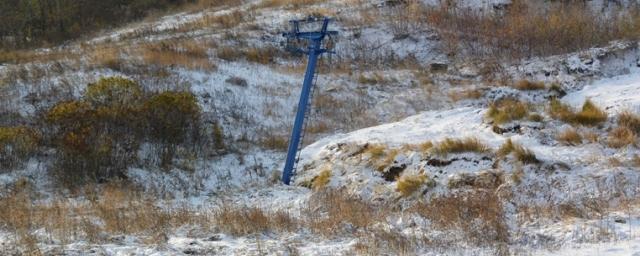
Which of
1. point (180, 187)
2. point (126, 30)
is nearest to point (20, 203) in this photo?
point (180, 187)

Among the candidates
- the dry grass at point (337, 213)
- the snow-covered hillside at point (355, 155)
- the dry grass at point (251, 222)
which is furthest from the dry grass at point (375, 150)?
the dry grass at point (251, 222)

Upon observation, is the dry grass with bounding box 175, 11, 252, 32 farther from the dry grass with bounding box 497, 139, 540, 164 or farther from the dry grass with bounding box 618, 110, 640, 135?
the dry grass with bounding box 618, 110, 640, 135

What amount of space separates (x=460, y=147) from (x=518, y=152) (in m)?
0.99

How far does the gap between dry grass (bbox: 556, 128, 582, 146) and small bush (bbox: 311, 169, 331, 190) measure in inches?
152

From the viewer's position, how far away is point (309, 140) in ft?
43.7

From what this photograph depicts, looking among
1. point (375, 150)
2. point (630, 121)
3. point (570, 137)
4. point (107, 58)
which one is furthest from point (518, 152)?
point (107, 58)

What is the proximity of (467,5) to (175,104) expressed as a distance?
40.8 feet

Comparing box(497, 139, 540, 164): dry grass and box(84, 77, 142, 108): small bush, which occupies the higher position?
box(84, 77, 142, 108): small bush

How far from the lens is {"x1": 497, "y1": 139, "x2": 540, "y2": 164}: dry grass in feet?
28.8

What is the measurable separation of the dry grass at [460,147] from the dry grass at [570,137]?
1.20 m

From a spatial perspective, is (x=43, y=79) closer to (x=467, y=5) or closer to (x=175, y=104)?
(x=175, y=104)

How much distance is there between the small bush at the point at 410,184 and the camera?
891cm

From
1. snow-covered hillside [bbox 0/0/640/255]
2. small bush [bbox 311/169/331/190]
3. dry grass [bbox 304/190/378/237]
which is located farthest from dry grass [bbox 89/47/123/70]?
dry grass [bbox 304/190/378/237]

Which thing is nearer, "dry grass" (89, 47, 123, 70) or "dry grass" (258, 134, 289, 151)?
"dry grass" (258, 134, 289, 151)
